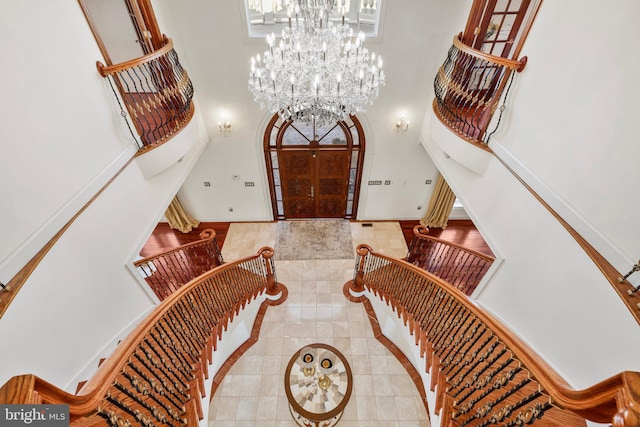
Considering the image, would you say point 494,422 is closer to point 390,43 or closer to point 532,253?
point 532,253

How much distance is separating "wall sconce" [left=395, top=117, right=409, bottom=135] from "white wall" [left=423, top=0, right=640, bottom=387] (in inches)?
87.2

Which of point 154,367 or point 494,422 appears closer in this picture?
point 494,422

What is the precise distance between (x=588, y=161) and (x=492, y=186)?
1380 millimetres

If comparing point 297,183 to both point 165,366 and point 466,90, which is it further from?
point 165,366

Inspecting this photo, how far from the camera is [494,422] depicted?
6.32 feet

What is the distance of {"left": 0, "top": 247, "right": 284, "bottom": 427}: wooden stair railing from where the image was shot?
139 centimetres

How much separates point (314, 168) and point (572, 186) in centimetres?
479

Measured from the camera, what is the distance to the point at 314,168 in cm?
669

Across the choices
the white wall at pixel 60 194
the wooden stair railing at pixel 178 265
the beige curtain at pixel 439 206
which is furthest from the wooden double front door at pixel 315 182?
the white wall at pixel 60 194

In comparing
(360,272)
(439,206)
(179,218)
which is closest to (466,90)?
(360,272)

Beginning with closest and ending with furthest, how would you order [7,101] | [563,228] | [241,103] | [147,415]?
[147,415], [7,101], [563,228], [241,103]

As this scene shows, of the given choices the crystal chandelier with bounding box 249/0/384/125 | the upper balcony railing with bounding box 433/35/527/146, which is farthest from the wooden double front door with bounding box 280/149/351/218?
the crystal chandelier with bounding box 249/0/384/125

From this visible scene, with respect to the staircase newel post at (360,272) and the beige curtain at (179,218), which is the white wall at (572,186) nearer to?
the staircase newel post at (360,272)

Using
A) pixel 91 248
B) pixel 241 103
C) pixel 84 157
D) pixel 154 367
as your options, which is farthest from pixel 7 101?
pixel 241 103
